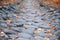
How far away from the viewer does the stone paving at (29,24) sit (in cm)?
406

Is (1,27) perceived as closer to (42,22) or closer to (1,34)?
(1,34)

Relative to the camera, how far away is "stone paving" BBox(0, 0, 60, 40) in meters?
4.06

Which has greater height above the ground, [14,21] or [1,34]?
[14,21]

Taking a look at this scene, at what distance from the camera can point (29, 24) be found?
482cm

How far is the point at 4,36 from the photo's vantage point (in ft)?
13.0

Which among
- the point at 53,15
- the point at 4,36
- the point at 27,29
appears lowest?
the point at 4,36

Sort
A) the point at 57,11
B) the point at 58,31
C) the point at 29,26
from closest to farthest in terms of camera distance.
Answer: the point at 58,31 → the point at 29,26 → the point at 57,11

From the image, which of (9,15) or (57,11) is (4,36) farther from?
(57,11)

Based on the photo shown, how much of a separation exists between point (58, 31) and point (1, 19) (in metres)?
1.74

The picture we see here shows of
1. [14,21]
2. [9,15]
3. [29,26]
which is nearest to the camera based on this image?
[29,26]

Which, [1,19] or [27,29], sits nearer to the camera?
[27,29]

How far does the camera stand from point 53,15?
5.55 m

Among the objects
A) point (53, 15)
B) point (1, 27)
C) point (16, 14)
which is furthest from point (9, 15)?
point (53, 15)

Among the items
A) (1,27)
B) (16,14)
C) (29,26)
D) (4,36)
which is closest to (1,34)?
(4,36)
